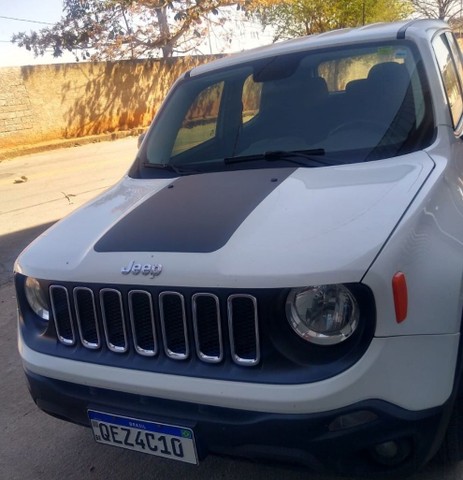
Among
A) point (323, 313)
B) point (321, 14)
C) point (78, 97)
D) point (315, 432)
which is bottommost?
point (315, 432)

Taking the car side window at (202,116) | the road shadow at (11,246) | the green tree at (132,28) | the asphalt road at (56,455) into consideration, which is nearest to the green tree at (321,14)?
the green tree at (132,28)

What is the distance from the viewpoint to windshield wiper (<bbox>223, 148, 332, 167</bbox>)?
3.04 m

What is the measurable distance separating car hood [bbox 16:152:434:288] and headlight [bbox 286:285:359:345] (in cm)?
7

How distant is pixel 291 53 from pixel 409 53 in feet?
2.28

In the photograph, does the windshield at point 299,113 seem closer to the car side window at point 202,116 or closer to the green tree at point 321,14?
the car side window at point 202,116

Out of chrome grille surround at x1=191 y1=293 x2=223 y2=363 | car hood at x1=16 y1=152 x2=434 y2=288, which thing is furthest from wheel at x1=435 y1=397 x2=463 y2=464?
chrome grille surround at x1=191 y1=293 x2=223 y2=363

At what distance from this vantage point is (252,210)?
2504 mm

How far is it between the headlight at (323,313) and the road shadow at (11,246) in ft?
14.6

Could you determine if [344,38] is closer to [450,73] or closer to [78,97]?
[450,73]

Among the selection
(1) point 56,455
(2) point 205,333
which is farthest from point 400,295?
(1) point 56,455

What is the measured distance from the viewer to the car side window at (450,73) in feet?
11.0

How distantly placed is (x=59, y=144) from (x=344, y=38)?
16.3m

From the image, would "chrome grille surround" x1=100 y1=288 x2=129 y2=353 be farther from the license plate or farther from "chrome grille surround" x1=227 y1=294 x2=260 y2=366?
"chrome grille surround" x1=227 y1=294 x2=260 y2=366

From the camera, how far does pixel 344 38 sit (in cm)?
356
